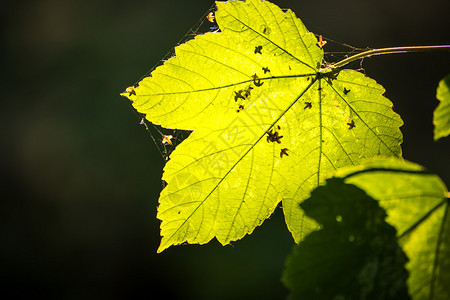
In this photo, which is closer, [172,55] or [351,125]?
[351,125]

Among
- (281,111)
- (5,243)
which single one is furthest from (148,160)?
(281,111)

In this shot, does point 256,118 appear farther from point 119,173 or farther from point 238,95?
point 119,173

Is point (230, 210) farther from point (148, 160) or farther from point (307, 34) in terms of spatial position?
point (148, 160)

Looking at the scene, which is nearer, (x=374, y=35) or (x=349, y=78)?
(x=349, y=78)

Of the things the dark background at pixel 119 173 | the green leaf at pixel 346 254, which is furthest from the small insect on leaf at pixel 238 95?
the dark background at pixel 119 173

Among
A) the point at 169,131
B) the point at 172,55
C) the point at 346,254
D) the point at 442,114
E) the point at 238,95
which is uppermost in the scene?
the point at 172,55

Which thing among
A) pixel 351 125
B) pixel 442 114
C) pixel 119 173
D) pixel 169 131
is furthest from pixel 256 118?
pixel 119 173

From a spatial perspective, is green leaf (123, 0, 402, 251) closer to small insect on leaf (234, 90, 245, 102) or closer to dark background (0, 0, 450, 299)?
small insect on leaf (234, 90, 245, 102)
